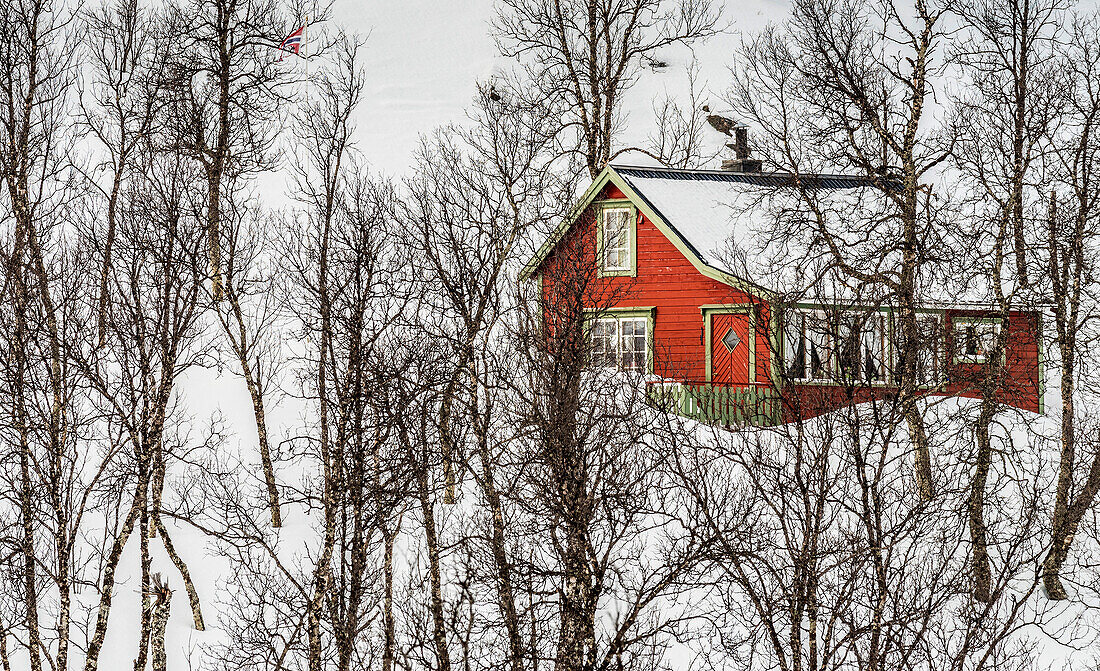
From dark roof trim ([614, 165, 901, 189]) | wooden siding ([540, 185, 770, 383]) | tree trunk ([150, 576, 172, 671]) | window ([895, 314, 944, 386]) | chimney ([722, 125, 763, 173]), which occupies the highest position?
chimney ([722, 125, 763, 173])

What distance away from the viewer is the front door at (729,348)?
2206 cm

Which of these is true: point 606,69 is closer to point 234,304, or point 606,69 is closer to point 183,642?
point 234,304

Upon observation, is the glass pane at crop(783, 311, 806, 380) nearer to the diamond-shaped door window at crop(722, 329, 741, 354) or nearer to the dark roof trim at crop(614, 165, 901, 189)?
the diamond-shaped door window at crop(722, 329, 741, 354)

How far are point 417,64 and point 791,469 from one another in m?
77.1

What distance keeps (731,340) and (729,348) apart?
7.7 inches

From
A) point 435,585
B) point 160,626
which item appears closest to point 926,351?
point 435,585

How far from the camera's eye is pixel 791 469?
17391mm

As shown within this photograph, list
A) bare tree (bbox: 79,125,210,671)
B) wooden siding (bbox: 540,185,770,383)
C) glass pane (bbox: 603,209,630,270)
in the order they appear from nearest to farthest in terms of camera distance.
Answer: bare tree (bbox: 79,125,210,671)
wooden siding (bbox: 540,185,770,383)
glass pane (bbox: 603,209,630,270)

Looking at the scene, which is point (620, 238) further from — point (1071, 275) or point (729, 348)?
point (1071, 275)

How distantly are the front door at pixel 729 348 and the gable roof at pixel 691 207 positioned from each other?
1050 mm

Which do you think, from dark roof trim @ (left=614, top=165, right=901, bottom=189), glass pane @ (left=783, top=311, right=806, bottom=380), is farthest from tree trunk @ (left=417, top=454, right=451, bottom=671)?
dark roof trim @ (left=614, top=165, right=901, bottom=189)

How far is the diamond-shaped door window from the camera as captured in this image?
73.2ft

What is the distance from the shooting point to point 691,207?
24.5 meters

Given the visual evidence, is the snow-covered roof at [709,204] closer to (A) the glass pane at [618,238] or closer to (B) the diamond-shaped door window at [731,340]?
(A) the glass pane at [618,238]
